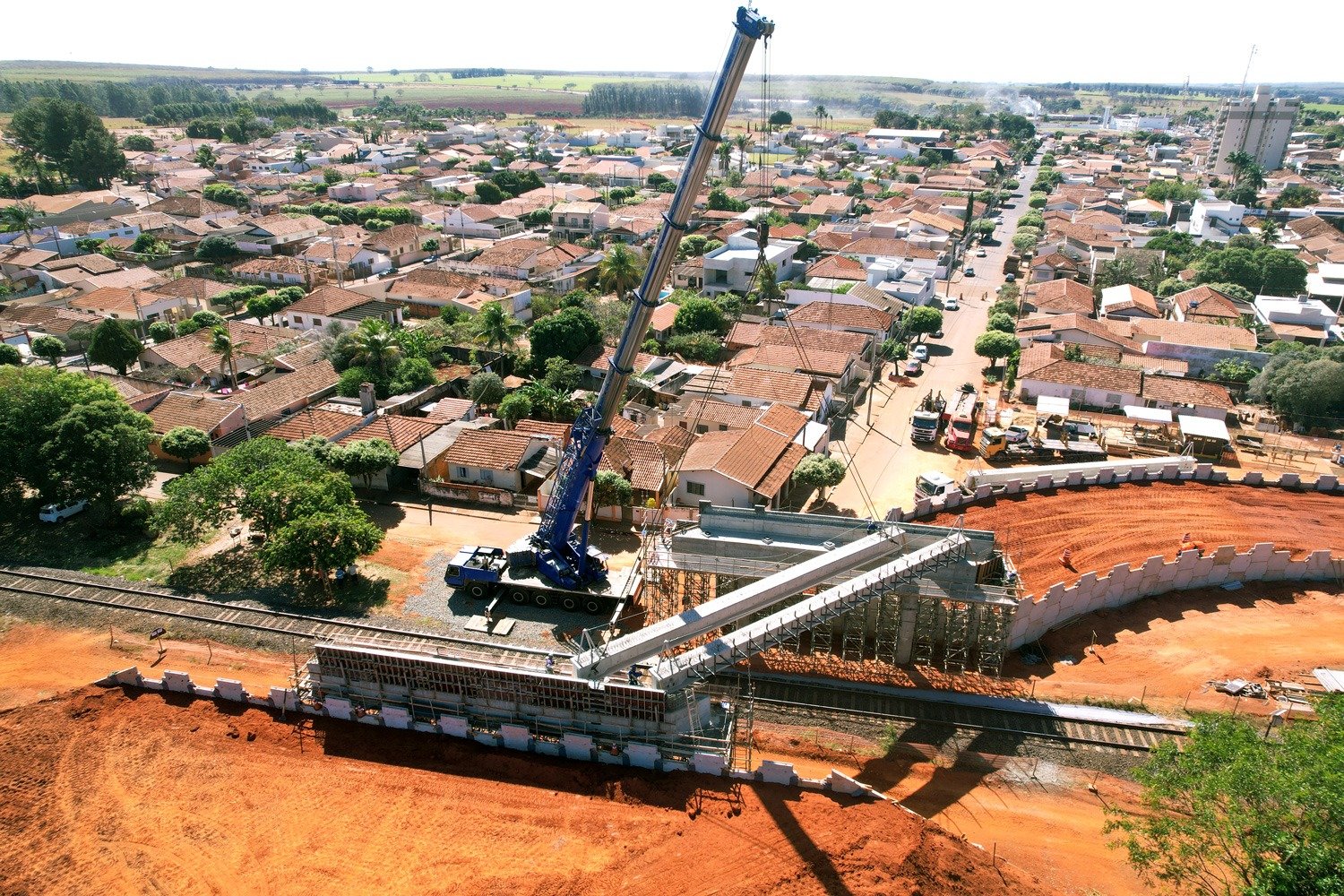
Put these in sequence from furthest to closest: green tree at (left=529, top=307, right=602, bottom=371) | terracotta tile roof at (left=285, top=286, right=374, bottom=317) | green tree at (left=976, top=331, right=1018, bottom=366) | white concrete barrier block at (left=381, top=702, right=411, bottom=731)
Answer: terracotta tile roof at (left=285, top=286, right=374, bottom=317)
green tree at (left=976, top=331, right=1018, bottom=366)
green tree at (left=529, top=307, right=602, bottom=371)
white concrete barrier block at (left=381, top=702, right=411, bottom=731)

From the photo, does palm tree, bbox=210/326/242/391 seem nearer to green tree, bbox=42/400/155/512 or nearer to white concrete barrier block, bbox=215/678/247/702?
green tree, bbox=42/400/155/512

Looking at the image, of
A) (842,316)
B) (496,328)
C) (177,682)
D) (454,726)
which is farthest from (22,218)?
(454,726)

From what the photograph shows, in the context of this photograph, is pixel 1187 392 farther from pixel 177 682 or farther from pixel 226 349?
pixel 226 349

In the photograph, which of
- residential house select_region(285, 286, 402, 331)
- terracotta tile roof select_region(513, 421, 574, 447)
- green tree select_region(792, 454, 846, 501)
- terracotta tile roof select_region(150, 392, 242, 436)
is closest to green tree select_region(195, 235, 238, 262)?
residential house select_region(285, 286, 402, 331)

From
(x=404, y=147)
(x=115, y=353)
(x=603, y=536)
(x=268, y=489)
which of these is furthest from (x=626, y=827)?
(x=404, y=147)

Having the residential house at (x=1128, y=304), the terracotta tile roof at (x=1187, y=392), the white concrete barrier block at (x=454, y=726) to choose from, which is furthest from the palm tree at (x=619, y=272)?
the white concrete barrier block at (x=454, y=726)

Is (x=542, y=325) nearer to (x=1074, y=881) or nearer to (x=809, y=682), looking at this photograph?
(x=809, y=682)

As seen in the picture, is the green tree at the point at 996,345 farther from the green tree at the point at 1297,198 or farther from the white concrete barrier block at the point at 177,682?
the green tree at the point at 1297,198
